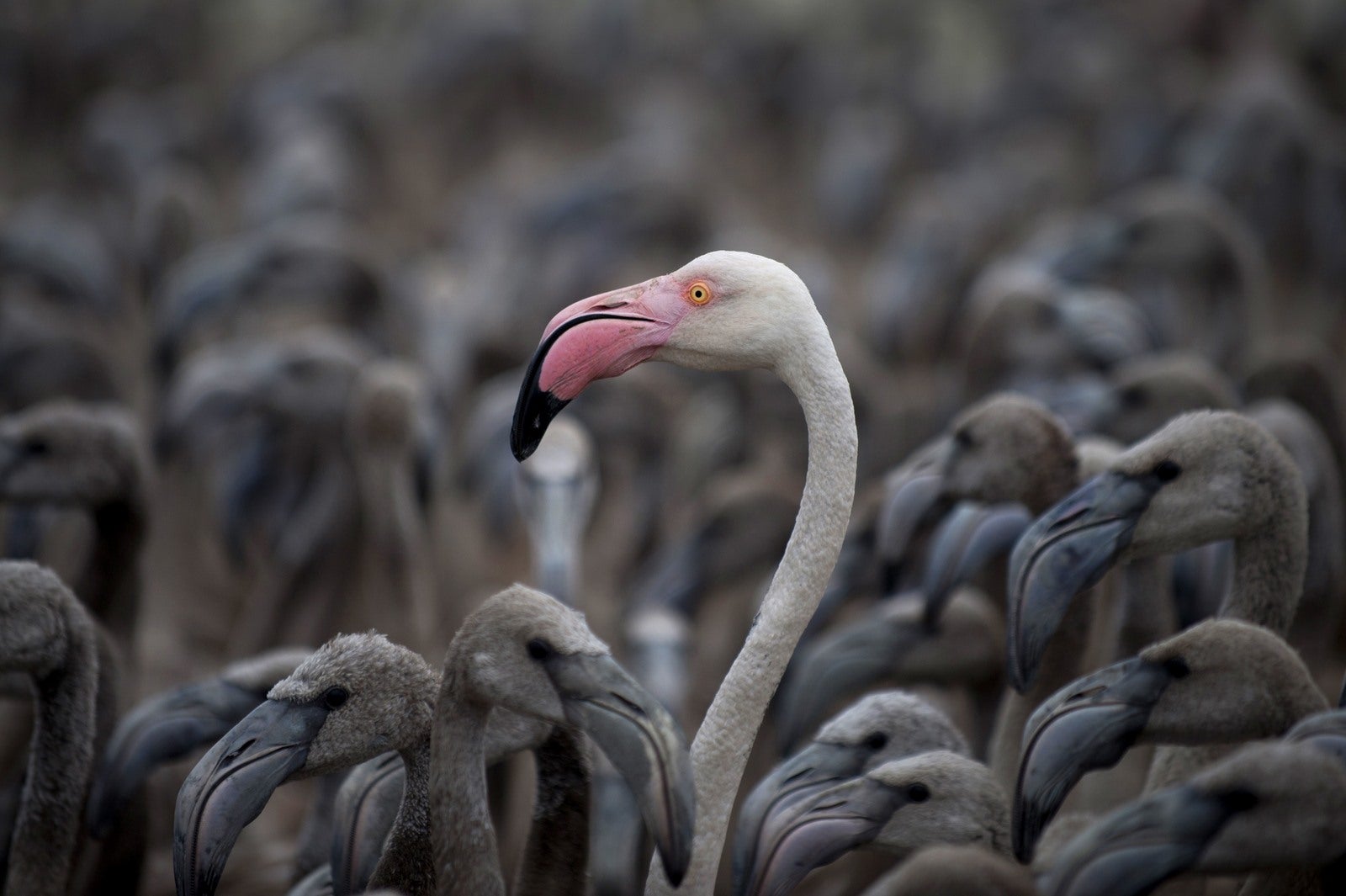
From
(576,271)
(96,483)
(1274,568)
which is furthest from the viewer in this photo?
(576,271)

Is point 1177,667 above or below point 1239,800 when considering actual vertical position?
above

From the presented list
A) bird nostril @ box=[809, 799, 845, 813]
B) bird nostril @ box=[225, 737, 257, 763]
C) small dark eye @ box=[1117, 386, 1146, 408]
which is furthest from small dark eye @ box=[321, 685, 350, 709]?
small dark eye @ box=[1117, 386, 1146, 408]

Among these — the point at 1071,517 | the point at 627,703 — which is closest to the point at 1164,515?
the point at 1071,517

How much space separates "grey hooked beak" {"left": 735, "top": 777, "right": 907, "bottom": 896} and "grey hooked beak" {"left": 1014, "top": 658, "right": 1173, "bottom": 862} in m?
0.27

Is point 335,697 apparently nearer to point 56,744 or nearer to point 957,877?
point 56,744

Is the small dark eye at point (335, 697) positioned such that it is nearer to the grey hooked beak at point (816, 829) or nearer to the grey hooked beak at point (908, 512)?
the grey hooked beak at point (816, 829)

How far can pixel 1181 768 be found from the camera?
11.3 feet

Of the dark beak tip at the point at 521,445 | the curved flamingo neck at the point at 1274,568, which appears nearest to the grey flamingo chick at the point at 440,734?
the dark beak tip at the point at 521,445

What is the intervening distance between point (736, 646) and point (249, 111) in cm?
921

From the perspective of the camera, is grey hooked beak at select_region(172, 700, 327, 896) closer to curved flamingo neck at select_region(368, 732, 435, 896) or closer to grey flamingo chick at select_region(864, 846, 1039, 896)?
curved flamingo neck at select_region(368, 732, 435, 896)

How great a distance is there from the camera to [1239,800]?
276 centimetres

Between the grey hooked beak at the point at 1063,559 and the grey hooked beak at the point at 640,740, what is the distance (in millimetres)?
975

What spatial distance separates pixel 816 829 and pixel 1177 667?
0.84m

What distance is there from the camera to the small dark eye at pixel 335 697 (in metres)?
3.05
